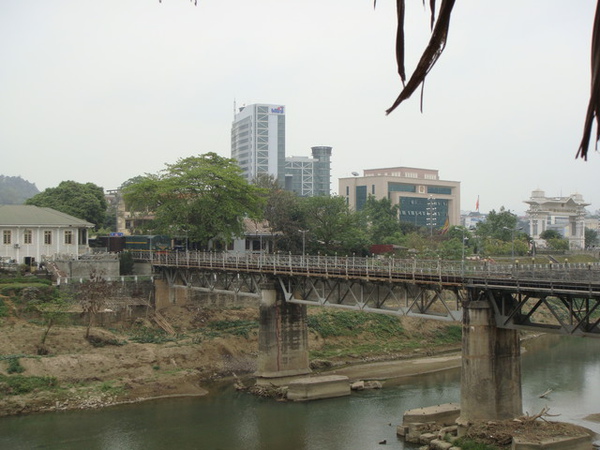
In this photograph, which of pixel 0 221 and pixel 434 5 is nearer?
pixel 434 5

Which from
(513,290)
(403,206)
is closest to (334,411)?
(513,290)

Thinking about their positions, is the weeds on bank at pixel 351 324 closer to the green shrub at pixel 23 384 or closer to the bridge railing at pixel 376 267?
the bridge railing at pixel 376 267

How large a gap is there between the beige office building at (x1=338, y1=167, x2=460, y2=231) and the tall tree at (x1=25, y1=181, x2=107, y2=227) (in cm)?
7707

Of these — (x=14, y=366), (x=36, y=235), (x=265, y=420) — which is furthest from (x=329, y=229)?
(x=14, y=366)

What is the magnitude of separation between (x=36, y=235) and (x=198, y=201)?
18968 millimetres

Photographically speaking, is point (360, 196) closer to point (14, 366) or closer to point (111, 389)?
point (111, 389)

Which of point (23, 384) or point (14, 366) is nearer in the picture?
point (23, 384)

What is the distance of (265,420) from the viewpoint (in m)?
48.8

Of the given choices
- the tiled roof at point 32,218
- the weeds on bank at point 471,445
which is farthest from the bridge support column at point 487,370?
the tiled roof at point 32,218

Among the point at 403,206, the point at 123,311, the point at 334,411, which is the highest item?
the point at 403,206

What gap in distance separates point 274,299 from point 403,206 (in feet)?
394

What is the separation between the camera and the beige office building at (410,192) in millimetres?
175750

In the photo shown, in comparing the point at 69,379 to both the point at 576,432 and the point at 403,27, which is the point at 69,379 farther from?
the point at 403,27

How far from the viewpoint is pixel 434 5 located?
4027 mm
